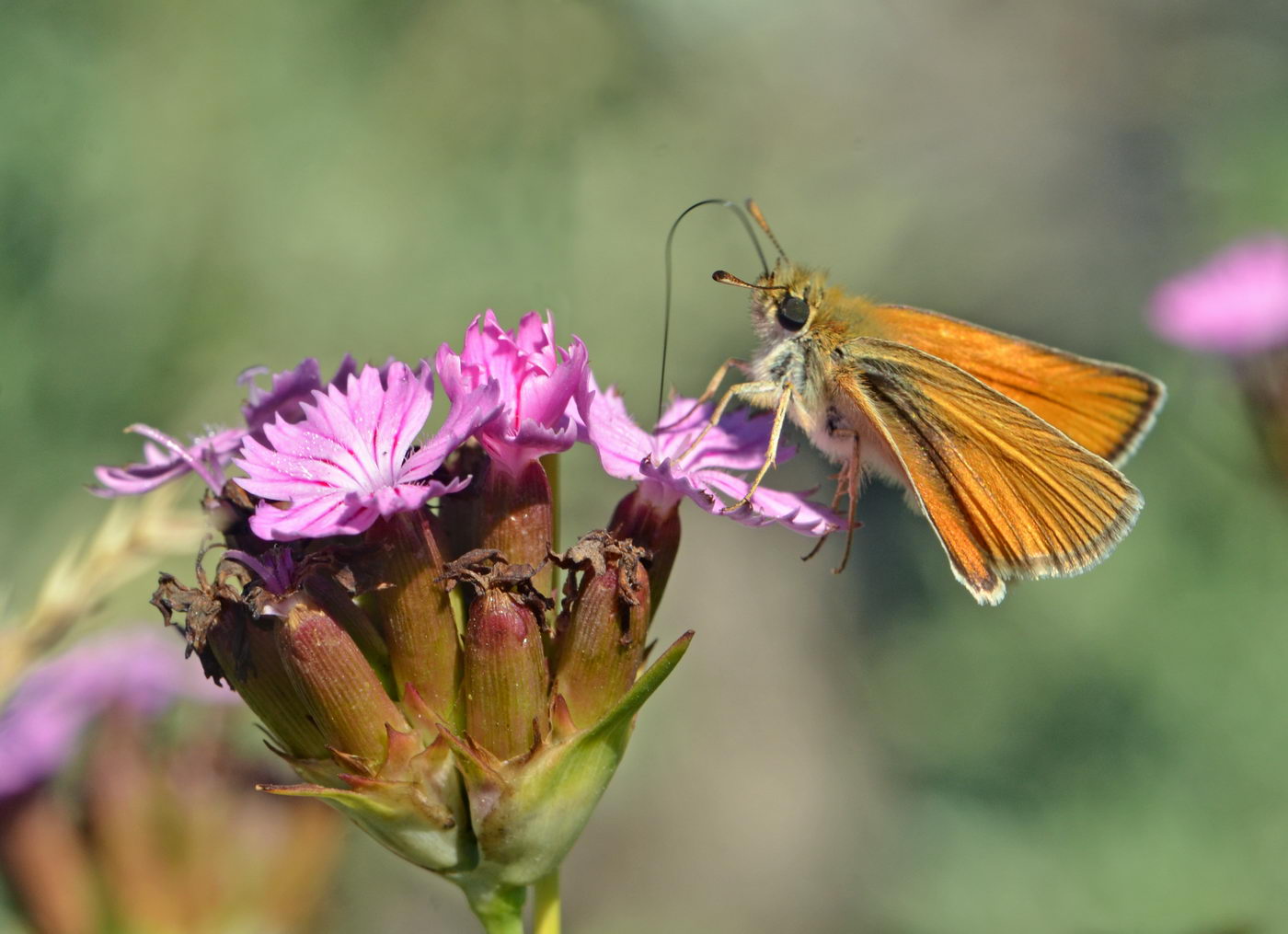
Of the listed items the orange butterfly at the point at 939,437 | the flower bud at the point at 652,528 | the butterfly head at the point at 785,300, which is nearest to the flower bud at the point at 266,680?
the flower bud at the point at 652,528

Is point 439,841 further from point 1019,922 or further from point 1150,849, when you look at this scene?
point 1150,849

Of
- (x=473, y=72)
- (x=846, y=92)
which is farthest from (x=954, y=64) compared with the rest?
(x=473, y=72)

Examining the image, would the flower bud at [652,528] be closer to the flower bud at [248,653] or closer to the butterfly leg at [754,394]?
the butterfly leg at [754,394]

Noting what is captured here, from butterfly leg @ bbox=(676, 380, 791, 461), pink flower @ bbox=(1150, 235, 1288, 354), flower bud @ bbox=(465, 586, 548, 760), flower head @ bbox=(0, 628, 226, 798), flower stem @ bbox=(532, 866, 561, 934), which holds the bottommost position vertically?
flower head @ bbox=(0, 628, 226, 798)

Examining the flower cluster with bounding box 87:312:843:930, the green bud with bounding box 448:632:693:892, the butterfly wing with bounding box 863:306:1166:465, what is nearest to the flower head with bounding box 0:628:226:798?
the flower cluster with bounding box 87:312:843:930

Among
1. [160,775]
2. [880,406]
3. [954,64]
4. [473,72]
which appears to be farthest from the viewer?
[954,64]

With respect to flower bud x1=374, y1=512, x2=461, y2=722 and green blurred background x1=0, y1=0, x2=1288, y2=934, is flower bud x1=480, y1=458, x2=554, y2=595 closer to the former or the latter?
flower bud x1=374, y1=512, x2=461, y2=722
